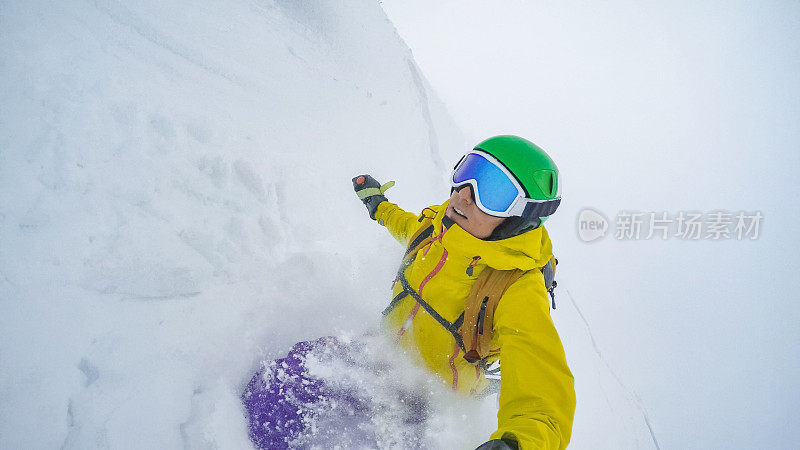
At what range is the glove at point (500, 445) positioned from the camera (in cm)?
108

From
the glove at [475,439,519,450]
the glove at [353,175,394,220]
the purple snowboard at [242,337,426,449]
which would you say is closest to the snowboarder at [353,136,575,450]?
the glove at [475,439,519,450]

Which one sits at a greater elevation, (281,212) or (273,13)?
(273,13)

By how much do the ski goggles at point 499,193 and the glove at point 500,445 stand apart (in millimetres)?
844

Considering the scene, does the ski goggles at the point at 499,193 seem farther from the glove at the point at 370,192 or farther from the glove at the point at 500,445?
the glove at the point at 370,192

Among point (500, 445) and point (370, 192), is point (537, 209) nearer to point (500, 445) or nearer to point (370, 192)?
point (500, 445)

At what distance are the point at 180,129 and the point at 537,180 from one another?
2296mm

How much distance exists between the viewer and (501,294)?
1542 millimetres

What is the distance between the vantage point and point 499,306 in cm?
153

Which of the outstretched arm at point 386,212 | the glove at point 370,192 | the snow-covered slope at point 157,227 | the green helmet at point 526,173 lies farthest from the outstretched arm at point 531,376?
the glove at point 370,192

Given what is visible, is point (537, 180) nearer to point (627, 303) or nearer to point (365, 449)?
point (365, 449)

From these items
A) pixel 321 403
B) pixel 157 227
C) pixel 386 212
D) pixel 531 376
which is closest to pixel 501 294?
pixel 531 376

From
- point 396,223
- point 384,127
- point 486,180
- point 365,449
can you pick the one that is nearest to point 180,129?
point 396,223

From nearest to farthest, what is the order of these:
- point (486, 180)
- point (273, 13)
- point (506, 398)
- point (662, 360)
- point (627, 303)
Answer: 1. point (506, 398)
2. point (486, 180)
3. point (273, 13)
4. point (627, 303)
5. point (662, 360)

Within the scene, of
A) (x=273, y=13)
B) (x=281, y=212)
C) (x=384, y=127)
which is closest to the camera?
(x=281, y=212)
